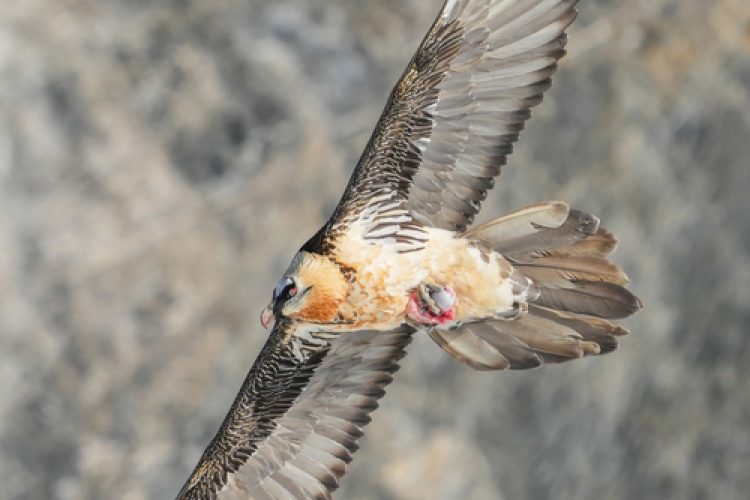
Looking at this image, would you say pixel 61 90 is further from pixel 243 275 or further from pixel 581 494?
pixel 581 494

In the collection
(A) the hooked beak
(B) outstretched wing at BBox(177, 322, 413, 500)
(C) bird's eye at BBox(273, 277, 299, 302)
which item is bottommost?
(B) outstretched wing at BBox(177, 322, 413, 500)

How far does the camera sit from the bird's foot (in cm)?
455

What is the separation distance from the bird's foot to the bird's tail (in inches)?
9.6

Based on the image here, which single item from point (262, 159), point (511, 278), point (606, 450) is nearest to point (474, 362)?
point (511, 278)

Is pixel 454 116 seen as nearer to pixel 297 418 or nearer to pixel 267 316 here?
pixel 267 316

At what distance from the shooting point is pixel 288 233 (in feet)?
22.9

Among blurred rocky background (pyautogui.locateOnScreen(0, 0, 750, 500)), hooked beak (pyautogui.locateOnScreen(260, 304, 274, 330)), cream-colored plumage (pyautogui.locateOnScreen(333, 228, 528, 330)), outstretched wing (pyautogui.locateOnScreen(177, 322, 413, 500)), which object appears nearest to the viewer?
hooked beak (pyautogui.locateOnScreen(260, 304, 274, 330))

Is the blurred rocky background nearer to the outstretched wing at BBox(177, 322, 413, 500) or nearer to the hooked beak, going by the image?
the outstretched wing at BBox(177, 322, 413, 500)

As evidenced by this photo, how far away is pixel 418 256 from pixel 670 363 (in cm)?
271

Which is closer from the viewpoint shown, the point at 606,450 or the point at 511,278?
the point at 511,278

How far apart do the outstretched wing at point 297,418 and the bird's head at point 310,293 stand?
0.41 meters

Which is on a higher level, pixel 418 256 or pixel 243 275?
pixel 418 256

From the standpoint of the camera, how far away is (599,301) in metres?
4.56

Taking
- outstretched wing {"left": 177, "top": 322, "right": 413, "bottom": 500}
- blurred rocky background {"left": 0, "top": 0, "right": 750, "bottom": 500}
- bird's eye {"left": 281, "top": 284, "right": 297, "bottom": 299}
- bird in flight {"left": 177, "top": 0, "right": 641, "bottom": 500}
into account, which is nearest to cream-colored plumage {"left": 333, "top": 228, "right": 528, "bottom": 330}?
bird in flight {"left": 177, "top": 0, "right": 641, "bottom": 500}
